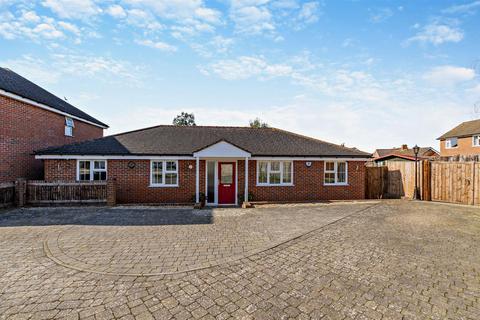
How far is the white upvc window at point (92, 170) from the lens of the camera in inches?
474

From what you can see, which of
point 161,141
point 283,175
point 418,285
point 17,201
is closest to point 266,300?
point 418,285

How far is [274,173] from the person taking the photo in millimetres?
13125

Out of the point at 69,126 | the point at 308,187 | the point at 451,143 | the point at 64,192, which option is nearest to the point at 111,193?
the point at 64,192

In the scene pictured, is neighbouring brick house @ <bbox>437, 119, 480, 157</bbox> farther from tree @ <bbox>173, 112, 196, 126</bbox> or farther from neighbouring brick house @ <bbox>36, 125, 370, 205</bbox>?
tree @ <bbox>173, 112, 196, 126</bbox>

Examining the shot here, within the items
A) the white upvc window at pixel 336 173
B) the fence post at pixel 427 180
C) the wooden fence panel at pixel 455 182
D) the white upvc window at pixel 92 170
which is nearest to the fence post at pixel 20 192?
the white upvc window at pixel 92 170

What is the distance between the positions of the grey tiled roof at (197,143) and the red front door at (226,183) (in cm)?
135

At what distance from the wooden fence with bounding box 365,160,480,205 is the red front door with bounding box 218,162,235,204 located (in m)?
8.67

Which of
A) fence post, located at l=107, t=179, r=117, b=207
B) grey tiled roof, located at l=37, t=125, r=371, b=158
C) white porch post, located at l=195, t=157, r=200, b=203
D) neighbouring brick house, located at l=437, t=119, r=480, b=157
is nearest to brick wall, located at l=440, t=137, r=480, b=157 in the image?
neighbouring brick house, located at l=437, t=119, r=480, b=157

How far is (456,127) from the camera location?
3378 centimetres

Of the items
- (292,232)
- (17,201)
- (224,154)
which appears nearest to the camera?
(292,232)

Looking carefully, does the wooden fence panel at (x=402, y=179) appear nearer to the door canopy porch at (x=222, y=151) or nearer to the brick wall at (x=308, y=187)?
the brick wall at (x=308, y=187)

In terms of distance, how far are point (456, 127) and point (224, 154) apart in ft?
129

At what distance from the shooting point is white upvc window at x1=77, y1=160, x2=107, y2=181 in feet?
39.5

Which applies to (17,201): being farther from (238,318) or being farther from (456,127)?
(456,127)
